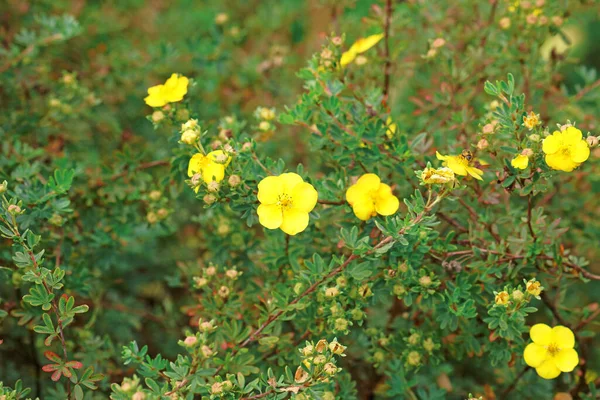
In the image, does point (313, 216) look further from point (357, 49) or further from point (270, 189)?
point (357, 49)

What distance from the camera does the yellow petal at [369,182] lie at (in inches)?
59.3

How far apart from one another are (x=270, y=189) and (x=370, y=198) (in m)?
0.25

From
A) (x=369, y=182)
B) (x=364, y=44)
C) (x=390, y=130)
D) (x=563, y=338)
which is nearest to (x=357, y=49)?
(x=364, y=44)

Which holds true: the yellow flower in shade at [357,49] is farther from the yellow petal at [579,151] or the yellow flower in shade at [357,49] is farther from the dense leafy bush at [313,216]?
the yellow petal at [579,151]

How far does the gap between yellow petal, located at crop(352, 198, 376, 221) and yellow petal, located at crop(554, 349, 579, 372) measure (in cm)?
56

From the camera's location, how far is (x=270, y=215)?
1.41 meters

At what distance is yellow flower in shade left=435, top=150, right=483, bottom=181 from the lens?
4.53 feet

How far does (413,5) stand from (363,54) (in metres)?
0.32

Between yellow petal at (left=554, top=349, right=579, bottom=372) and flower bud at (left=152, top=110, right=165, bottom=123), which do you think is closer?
yellow petal at (left=554, top=349, right=579, bottom=372)

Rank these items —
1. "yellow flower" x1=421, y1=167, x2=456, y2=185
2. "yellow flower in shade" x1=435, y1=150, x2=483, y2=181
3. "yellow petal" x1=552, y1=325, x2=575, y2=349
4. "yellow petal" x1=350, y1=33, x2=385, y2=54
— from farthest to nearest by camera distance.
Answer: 1. "yellow petal" x1=350, y1=33, x2=385, y2=54
2. "yellow petal" x1=552, y1=325, x2=575, y2=349
3. "yellow flower in shade" x1=435, y1=150, x2=483, y2=181
4. "yellow flower" x1=421, y1=167, x2=456, y2=185

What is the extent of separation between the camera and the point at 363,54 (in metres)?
1.99

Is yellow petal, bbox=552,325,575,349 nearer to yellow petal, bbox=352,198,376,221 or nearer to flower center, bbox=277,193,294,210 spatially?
yellow petal, bbox=352,198,376,221

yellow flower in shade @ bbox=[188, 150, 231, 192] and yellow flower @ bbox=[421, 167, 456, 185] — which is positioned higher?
yellow flower in shade @ bbox=[188, 150, 231, 192]

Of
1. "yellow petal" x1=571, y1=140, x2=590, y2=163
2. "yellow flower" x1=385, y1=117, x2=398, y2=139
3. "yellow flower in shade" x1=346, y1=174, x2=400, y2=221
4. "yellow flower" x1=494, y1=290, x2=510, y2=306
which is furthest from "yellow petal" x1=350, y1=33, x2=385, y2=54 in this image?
"yellow flower" x1=494, y1=290, x2=510, y2=306
